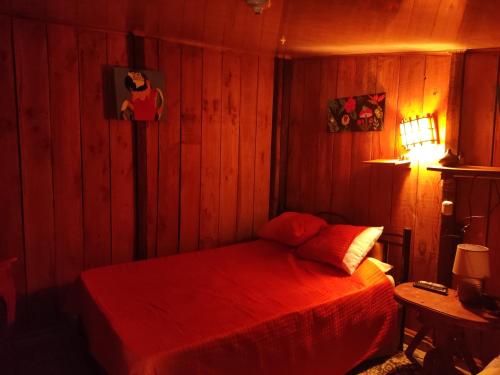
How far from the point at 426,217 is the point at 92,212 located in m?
2.31

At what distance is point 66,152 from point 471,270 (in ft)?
8.22

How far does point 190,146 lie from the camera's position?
308 centimetres

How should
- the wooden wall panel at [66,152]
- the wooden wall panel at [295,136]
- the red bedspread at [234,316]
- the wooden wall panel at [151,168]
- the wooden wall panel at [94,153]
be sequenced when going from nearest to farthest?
the red bedspread at [234,316], the wooden wall panel at [66,152], the wooden wall panel at [94,153], the wooden wall panel at [151,168], the wooden wall panel at [295,136]

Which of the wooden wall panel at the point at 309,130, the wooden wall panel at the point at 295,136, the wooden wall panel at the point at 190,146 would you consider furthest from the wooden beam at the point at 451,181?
the wooden wall panel at the point at 190,146

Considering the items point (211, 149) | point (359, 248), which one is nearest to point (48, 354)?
point (211, 149)

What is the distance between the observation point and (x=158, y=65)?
2.87 meters

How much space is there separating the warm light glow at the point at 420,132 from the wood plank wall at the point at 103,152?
1.27 m

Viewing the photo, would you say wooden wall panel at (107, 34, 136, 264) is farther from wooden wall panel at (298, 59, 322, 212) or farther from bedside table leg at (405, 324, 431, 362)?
bedside table leg at (405, 324, 431, 362)

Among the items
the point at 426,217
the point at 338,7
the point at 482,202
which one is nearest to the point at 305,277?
the point at 426,217

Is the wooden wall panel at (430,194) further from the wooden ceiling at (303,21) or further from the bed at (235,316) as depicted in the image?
the bed at (235,316)

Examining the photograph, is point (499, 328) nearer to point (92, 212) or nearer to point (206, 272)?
point (206, 272)

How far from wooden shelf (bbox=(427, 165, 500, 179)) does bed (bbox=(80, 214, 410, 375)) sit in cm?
76

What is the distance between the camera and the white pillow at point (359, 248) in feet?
8.37

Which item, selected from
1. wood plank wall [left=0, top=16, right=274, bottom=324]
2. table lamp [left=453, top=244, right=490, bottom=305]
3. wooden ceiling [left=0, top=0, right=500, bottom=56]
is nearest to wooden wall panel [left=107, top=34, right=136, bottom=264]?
wood plank wall [left=0, top=16, right=274, bottom=324]
